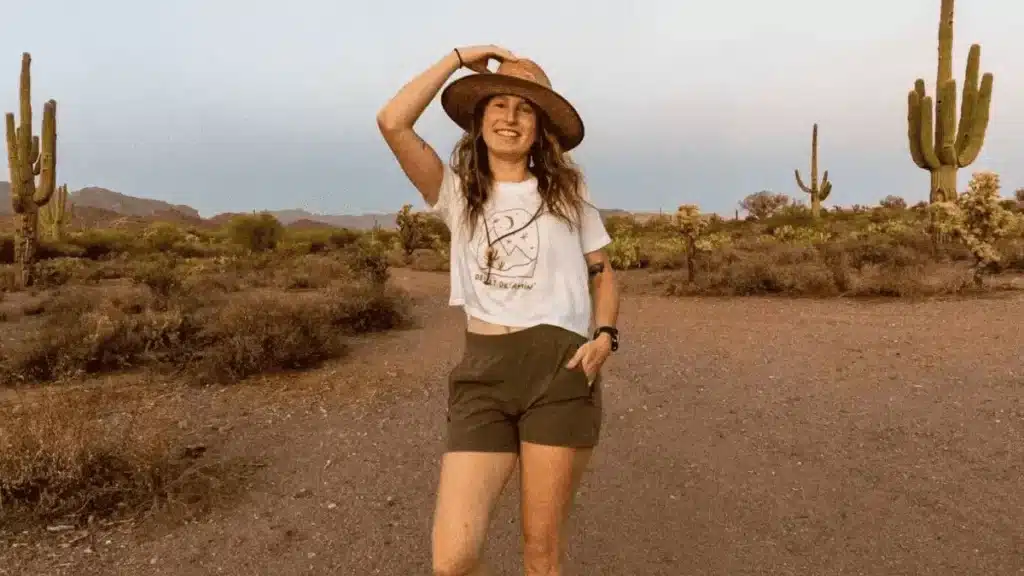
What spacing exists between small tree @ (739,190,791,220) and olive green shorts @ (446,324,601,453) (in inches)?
1745

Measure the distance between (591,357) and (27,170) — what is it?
48.1 ft

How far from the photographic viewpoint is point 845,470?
4105 mm

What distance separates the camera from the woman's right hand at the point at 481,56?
2.23m

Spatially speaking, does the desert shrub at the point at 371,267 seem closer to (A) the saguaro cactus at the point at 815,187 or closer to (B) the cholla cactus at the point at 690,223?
(B) the cholla cactus at the point at 690,223

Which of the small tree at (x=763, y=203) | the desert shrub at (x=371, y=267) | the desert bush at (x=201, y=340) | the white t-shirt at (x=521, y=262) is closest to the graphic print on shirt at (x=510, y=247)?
the white t-shirt at (x=521, y=262)

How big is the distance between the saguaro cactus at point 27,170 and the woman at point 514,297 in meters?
13.8

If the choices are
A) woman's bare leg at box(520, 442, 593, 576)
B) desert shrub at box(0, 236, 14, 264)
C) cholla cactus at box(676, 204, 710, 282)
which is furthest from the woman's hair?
desert shrub at box(0, 236, 14, 264)

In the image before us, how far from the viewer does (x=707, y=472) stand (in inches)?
163

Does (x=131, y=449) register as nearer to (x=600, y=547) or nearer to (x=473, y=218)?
(x=600, y=547)

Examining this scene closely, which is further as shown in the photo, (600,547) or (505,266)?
(600,547)

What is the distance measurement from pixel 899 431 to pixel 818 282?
637 centimetres

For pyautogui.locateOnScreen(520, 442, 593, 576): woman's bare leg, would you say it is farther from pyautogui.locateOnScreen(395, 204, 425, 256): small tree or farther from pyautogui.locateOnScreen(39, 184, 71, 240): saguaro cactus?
pyautogui.locateOnScreen(39, 184, 71, 240): saguaro cactus

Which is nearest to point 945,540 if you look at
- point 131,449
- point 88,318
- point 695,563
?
point 695,563

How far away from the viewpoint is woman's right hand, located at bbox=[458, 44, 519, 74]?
2.23m
